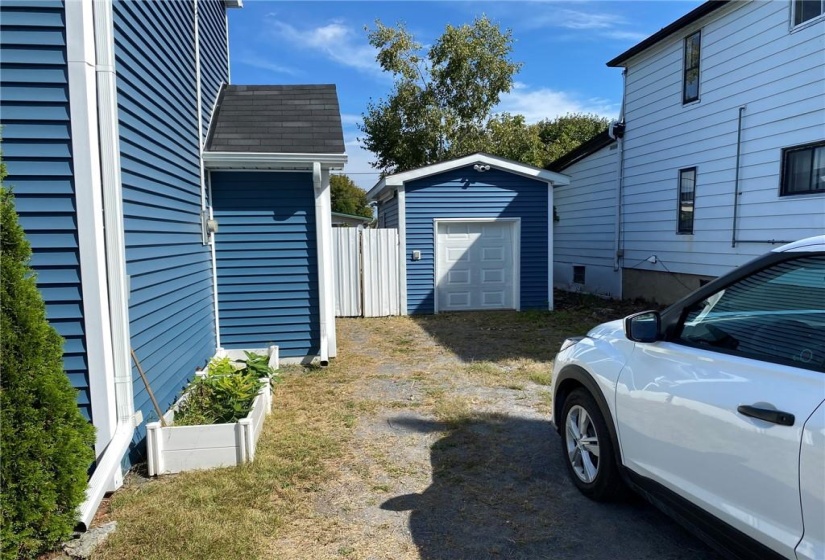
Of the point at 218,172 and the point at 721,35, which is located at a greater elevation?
the point at 721,35

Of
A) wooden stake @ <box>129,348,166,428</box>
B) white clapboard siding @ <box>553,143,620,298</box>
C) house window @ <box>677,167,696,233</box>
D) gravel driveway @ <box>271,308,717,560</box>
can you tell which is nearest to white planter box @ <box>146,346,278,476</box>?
wooden stake @ <box>129,348,166,428</box>

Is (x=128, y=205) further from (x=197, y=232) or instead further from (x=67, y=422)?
(x=197, y=232)

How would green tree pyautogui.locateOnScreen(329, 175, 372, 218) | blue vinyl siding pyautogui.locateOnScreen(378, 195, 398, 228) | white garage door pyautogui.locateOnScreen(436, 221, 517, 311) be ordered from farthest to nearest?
green tree pyautogui.locateOnScreen(329, 175, 372, 218)
blue vinyl siding pyautogui.locateOnScreen(378, 195, 398, 228)
white garage door pyautogui.locateOnScreen(436, 221, 517, 311)

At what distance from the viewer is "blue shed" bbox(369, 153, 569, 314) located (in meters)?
11.2

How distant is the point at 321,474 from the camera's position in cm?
384

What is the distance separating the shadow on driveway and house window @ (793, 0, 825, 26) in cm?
801

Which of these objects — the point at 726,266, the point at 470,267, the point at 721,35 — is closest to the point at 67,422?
the point at 470,267

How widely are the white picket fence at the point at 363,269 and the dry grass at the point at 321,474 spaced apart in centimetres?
347

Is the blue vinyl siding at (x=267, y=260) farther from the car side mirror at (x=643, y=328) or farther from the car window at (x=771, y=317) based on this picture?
the car window at (x=771, y=317)

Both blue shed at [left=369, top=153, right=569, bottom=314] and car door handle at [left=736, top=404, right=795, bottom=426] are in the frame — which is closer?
car door handle at [left=736, top=404, right=795, bottom=426]

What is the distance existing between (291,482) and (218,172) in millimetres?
4281

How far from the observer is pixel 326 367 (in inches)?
272

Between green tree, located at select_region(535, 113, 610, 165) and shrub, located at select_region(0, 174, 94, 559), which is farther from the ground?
green tree, located at select_region(535, 113, 610, 165)

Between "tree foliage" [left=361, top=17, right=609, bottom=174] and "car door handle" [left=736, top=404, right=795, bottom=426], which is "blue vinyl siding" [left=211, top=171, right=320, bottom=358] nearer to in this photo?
"car door handle" [left=736, top=404, right=795, bottom=426]
